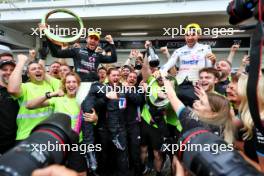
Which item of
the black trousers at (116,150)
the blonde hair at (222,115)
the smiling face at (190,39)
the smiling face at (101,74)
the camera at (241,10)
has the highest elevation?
the smiling face at (190,39)

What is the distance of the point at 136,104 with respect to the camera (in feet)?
15.3

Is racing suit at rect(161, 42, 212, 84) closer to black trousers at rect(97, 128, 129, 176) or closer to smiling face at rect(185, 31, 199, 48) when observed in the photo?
smiling face at rect(185, 31, 199, 48)

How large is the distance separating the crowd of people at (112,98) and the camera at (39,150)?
2001mm

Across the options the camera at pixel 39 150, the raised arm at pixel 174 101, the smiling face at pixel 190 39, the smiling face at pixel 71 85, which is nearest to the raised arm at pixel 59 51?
the smiling face at pixel 71 85

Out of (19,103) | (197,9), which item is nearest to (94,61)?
(19,103)

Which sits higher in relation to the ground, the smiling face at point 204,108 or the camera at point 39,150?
the smiling face at point 204,108

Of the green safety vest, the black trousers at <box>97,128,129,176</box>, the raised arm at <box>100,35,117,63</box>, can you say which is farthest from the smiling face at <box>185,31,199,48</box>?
the green safety vest

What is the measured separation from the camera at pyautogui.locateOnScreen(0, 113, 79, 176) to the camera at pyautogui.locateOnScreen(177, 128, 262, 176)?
36 cm

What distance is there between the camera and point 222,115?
2.07 meters

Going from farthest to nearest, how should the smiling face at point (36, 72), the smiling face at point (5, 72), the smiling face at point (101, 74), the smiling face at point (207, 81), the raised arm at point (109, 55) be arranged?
the smiling face at point (101, 74), the raised arm at point (109, 55), the smiling face at point (207, 81), the smiling face at point (36, 72), the smiling face at point (5, 72)

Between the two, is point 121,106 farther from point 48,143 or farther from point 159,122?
point 48,143

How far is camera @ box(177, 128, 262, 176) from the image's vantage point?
79cm

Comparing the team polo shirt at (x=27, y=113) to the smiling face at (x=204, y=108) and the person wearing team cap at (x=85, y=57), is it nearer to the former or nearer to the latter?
the person wearing team cap at (x=85, y=57)

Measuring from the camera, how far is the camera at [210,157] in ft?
2.59
